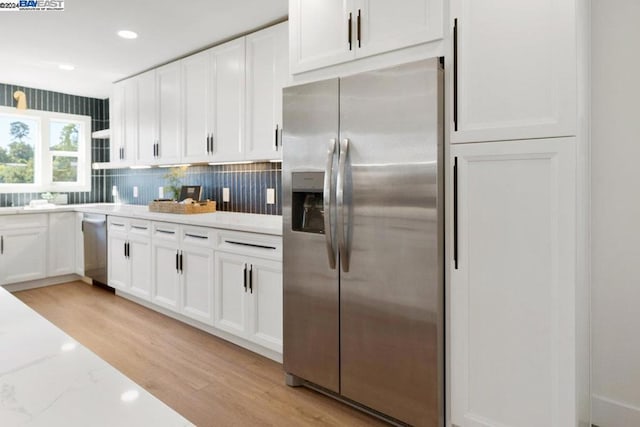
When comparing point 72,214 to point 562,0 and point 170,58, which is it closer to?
point 170,58

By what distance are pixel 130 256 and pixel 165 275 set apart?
2.33 ft

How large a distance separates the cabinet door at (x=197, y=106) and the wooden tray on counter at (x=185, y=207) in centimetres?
43

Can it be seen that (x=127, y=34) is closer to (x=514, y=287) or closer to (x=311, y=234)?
(x=311, y=234)

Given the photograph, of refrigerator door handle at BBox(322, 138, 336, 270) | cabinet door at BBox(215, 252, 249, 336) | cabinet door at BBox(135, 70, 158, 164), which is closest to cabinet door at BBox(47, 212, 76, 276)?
cabinet door at BBox(135, 70, 158, 164)

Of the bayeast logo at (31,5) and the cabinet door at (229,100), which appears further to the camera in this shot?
the cabinet door at (229,100)

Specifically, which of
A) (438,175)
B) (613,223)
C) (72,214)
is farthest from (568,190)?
(72,214)

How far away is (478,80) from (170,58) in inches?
131

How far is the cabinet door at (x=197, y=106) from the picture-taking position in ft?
12.1

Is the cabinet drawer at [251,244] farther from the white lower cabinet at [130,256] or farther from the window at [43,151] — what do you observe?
the window at [43,151]

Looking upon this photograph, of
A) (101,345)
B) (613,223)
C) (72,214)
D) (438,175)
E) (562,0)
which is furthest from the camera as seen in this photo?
(72,214)

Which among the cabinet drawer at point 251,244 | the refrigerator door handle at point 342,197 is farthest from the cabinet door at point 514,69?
the cabinet drawer at point 251,244

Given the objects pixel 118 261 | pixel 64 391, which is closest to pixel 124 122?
pixel 118 261

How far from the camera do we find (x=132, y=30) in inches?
130

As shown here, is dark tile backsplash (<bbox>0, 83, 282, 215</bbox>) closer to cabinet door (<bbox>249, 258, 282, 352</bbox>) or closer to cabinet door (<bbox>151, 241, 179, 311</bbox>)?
cabinet door (<bbox>151, 241, 179, 311</bbox>)
